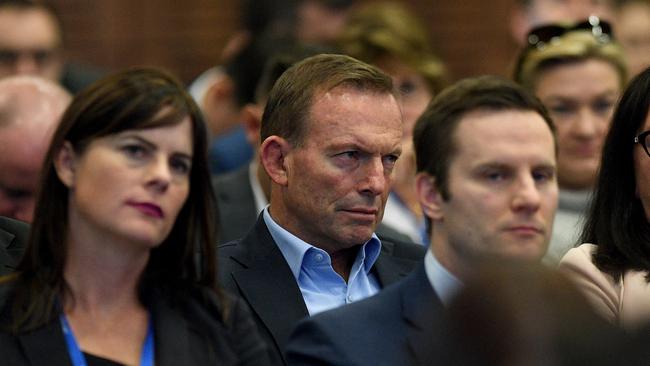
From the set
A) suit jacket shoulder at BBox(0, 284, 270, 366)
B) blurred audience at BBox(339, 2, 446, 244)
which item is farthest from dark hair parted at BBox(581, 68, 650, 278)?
blurred audience at BBox(339, 2, 446, 244)

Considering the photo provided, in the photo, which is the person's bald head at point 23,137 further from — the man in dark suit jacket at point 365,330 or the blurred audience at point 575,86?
the blurred audience at point 575,86

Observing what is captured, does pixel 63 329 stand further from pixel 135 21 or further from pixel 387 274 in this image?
pixel 135 21

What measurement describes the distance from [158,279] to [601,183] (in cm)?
142

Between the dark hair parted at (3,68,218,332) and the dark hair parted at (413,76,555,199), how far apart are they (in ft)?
2.00

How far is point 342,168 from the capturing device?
4.42 meters

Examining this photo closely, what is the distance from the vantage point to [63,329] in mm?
3709

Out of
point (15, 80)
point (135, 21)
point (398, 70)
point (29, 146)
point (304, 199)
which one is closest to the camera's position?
point (304, 199)

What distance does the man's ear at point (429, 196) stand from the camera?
4.09 meters

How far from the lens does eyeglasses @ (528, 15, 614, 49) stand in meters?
6.55

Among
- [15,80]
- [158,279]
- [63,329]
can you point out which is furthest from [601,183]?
[15,80]

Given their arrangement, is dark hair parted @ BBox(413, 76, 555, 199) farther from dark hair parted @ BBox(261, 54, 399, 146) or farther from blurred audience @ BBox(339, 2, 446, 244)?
blurred audience @ BBox(339, 2, 446, 244)

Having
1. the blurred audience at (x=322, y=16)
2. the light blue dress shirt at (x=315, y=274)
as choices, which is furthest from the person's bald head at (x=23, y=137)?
the blurred audience at (x=322, y=16)

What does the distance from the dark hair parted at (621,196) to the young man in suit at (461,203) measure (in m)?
0.30

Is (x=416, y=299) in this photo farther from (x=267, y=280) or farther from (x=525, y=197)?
(x=267, y=280)
